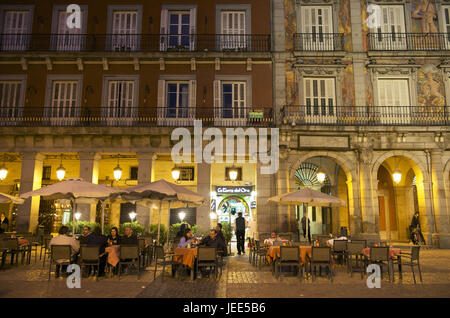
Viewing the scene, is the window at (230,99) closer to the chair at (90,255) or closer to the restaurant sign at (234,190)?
the restaurant sign at (234,190)

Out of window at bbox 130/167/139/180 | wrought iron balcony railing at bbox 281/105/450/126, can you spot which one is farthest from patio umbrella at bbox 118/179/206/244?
window at bbox 130/167/139/180

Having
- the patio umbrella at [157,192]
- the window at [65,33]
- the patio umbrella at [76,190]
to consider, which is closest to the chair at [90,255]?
the patio umbrella at [76,190]

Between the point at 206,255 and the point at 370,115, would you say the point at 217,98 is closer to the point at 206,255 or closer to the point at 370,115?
the point at 370,115

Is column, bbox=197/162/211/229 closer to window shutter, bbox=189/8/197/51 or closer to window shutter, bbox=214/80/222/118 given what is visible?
window shutter, bbox=214/80/222/118

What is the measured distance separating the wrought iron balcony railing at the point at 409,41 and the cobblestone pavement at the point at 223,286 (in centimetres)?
1182

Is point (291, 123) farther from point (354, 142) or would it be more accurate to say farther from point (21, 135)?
point (21, 135)

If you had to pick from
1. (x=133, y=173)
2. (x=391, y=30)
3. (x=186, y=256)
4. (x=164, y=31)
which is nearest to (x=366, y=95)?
(x=391, y=30)

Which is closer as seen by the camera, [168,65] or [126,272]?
[126,272]

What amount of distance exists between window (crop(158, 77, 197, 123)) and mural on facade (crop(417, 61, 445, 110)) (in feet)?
36.5

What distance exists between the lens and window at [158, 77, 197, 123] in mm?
16734

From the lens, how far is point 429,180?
1652 cm
